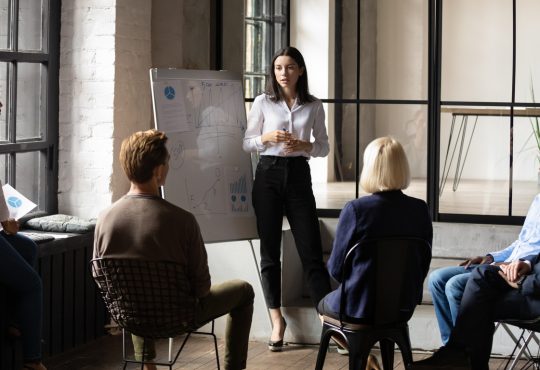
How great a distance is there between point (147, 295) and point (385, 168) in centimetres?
116

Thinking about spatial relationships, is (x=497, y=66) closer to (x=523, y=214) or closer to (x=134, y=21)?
(x=523, y=214)

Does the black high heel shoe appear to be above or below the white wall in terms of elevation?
below

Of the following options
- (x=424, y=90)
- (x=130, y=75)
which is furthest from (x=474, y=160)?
(x=130, y=75)

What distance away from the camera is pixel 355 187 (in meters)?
7.25

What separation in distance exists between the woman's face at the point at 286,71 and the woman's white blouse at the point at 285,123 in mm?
125

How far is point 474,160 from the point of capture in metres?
7.90

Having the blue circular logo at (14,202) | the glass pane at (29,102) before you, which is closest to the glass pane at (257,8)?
the glass pane at (29,102)

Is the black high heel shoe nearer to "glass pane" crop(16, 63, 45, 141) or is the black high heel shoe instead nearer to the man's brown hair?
"glass pane" crop(16, 63, 45, 141)

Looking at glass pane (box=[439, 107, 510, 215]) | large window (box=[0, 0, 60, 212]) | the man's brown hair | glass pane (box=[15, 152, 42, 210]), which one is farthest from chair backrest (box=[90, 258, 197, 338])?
glass pane (box=[439, 107, 510, 215])

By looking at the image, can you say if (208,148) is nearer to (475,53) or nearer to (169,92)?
(169,92)

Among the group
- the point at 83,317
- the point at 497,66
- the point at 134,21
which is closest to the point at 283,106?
the point at 134,21

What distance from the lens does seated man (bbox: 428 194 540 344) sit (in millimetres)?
4801

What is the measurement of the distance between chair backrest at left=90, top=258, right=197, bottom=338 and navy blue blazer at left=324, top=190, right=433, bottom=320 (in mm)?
688

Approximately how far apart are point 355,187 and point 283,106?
1.53m
